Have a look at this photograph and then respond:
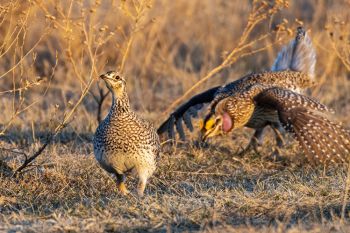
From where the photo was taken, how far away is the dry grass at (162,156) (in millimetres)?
5820

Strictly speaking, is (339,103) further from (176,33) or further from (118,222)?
(118,222)

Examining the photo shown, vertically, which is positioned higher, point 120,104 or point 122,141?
point 120,104

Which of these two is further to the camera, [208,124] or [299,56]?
[299,56]

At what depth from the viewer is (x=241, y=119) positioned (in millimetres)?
8672

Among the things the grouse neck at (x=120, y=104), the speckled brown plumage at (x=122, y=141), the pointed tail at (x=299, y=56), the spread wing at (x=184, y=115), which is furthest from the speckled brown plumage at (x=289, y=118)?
the grouse neck at (x=120, y=104)

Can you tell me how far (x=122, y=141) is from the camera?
6598 millimetres

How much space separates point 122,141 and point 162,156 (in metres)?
1.48

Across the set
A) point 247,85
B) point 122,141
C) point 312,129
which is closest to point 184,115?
point 247,85

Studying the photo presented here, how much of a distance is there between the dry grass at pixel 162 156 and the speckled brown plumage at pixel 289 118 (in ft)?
0.73

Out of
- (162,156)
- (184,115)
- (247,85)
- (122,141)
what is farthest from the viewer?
(184,115)

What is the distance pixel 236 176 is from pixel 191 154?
789 mm

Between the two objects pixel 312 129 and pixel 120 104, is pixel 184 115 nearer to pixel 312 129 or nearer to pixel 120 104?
pixel 312 129

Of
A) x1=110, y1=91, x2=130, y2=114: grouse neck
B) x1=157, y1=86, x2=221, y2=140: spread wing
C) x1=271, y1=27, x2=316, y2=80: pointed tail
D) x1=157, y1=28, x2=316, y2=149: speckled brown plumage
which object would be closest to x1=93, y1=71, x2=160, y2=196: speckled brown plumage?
x1=110, y1=91, x2=130, y2=114: grouse neck

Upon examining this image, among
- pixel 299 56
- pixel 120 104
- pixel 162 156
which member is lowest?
pixel 162 156
